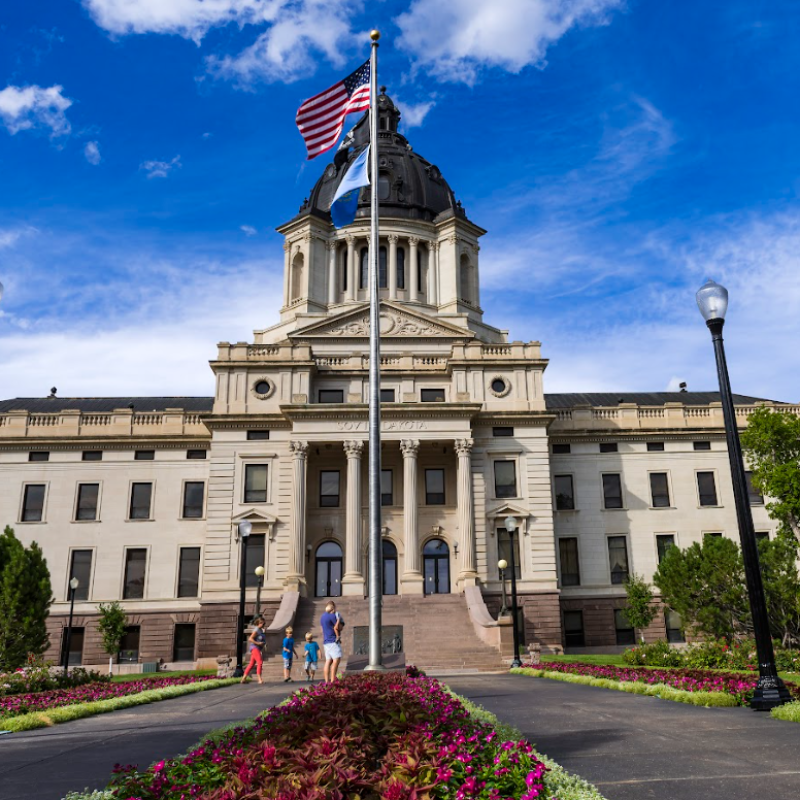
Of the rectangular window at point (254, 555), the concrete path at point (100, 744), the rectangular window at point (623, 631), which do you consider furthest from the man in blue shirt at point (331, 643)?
the rectangular window at point (623, 631)

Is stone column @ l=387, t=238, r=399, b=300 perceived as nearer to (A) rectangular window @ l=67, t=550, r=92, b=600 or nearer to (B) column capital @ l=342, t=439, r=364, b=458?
(B) column capital @ l=342, t=439, r=364, b=458

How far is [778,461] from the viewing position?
106 ft

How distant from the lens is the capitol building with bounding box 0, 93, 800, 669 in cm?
4228

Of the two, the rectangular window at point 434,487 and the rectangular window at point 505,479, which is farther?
the rectangular window at point 434,487

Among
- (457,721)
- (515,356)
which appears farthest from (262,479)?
(457,721)

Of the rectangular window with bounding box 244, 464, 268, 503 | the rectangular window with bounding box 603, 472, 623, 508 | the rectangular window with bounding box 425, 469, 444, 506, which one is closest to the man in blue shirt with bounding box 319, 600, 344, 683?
the rectangular window with bounding box 244, 464, 268, 503

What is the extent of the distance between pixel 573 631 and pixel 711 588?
50.8ft

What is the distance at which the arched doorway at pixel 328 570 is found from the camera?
1740 inches

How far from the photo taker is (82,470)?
4750cm

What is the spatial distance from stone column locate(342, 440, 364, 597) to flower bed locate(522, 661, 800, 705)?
620 inches

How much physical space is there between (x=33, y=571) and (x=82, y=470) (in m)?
15.1

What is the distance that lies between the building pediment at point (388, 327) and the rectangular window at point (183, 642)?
18.7 metres

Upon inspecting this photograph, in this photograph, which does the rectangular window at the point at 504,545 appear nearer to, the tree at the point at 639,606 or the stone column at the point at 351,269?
the tree at the point at 639,606

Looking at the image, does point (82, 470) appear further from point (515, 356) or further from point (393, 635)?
point (515, 356)
